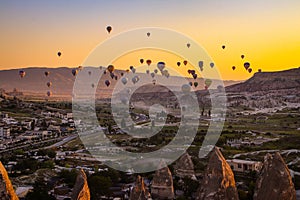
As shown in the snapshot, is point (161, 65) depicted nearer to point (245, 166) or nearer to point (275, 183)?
point (245, 166)

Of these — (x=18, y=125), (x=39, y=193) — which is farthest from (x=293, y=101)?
(x=39, y=193)

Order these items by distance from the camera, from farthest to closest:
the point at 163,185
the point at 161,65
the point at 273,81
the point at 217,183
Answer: the point at 273,81 → the point at 161,65 → the point at 163,185 → the point at 217,183

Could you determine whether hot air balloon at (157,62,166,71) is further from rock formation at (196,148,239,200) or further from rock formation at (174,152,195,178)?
rock formation at (196,148,239,200)

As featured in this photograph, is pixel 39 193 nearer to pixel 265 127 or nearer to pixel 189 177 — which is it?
pixel 189 177

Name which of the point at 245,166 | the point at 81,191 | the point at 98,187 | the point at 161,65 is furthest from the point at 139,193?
the point at 161,65

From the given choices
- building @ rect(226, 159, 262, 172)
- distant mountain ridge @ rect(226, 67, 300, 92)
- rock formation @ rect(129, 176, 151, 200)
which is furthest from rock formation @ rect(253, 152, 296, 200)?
distant mountain ridge @ rect(226, 67, 300, 92)

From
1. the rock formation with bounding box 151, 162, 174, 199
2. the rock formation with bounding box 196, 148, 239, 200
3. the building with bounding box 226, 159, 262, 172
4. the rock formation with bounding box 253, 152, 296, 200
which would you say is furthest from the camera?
the building with bounding box 226, 159, 262, 172

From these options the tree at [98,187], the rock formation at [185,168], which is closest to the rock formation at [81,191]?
the tree at [98,187]
